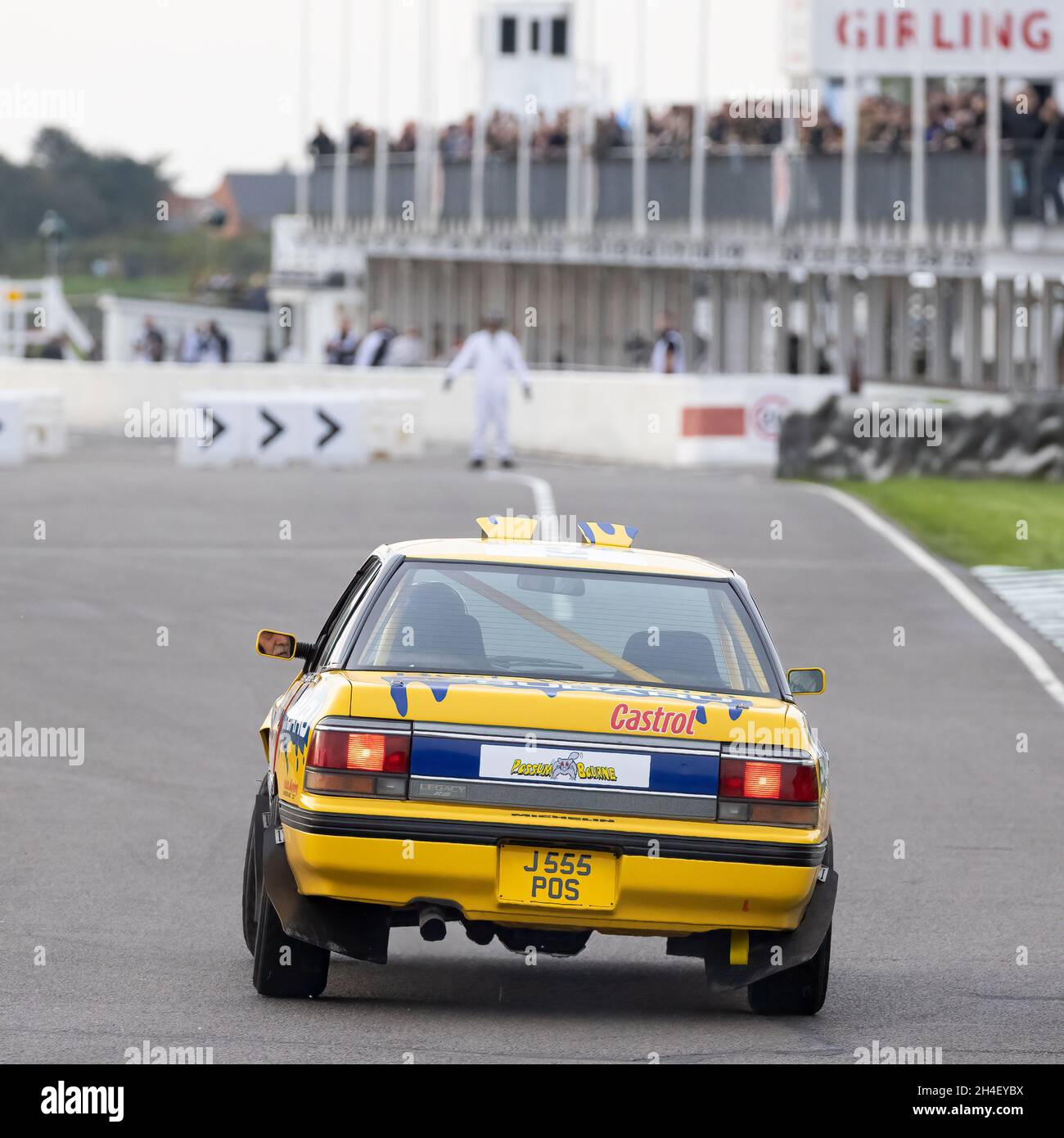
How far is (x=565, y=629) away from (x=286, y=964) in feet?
4.09

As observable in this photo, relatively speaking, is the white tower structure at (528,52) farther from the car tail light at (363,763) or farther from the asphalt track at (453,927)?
the car tail light at (363,763)

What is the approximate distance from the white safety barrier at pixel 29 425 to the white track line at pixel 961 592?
10666mm

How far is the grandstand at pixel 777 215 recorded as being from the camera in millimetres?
43688

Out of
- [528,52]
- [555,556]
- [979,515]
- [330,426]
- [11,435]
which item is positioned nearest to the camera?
[555,556]

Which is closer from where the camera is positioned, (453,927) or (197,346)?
(453,927)

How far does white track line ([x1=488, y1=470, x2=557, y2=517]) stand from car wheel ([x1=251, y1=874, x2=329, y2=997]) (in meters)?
14.1

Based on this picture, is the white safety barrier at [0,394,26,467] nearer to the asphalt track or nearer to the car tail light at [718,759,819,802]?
the asphalt track

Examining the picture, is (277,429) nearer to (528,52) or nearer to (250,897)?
(250,897)

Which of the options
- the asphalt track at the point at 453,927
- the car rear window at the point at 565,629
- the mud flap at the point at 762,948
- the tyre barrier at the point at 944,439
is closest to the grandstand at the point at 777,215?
the tyre barrier at the point at 944,439

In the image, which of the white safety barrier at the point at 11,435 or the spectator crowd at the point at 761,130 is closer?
the white safety barrier at the point at 11,435

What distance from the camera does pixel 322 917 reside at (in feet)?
22.9

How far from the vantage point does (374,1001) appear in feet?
24.5
